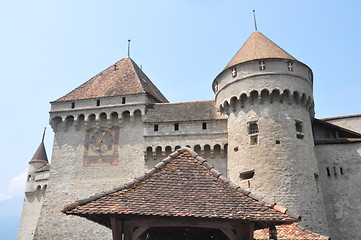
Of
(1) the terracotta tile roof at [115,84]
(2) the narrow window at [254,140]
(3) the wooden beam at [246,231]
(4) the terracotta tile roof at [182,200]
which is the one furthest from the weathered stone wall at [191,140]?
(3) the wooden beam at [246,231]

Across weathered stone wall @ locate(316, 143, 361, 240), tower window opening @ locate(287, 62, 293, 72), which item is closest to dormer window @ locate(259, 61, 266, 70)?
tower window opening @ locate(287, 62, 293, 72)

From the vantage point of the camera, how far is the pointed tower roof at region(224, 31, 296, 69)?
1939 cm

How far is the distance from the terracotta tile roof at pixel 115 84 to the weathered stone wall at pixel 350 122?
38.7 feet

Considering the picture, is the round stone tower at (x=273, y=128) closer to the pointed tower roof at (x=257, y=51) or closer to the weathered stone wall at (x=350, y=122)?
the pointed tower roof at (x=257, y=51)

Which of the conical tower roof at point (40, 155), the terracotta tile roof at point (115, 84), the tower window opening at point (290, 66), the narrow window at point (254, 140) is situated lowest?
the narrow window at point (254, 140)

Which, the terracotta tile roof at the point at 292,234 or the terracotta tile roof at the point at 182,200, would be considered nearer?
the terracotta tile roof at the point at 182,200

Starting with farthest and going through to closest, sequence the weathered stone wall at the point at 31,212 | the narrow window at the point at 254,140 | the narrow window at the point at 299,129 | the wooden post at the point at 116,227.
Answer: the weathered stone wall at the point at 31,212 < the narrow window at the point at 299,129 < the narrow window at the point at 254,140 < the wooden post at the point at 116,227

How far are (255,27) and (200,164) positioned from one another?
17.5 meters

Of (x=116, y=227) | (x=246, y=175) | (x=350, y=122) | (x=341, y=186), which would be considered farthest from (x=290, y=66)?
(x=116, y=227)

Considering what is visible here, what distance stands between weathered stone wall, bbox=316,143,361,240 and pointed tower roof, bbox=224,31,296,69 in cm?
588

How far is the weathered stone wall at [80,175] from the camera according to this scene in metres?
19.9

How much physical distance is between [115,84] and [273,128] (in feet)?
36.3

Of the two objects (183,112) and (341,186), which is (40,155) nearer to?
(183,112)

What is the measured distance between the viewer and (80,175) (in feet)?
68.2
